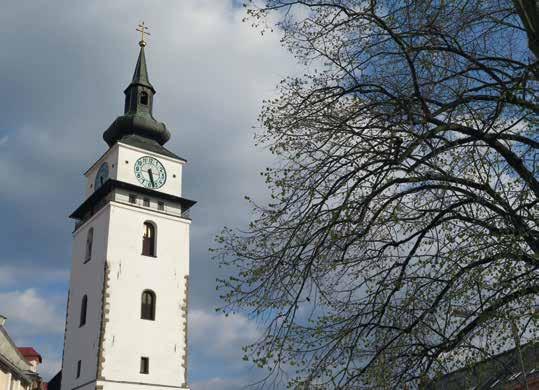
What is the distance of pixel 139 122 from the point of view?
135 ft

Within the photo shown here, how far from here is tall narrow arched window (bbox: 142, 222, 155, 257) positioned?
36.0m

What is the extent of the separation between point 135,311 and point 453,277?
2629 centimetres

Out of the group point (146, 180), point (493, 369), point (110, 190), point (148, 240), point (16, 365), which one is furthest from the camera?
point (146, 180)

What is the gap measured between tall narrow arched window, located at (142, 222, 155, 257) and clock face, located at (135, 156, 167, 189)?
2.48 meters

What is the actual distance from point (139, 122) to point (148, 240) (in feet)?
27.4

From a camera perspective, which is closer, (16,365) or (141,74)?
(16,365)

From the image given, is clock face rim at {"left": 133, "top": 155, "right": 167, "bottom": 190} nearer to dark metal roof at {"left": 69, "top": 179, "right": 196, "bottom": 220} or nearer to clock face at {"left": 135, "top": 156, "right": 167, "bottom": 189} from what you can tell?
clock face at {"left": 135, "top": 156, "right": 167, "bottom": 189}

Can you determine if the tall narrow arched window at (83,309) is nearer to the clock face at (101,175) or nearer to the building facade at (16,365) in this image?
Answer: the building facade at (16,365)

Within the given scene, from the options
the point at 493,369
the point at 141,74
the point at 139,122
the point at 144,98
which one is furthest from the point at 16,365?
the point at 493,369

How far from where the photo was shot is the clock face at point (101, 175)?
127 feet

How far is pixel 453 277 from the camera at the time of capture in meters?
9.22

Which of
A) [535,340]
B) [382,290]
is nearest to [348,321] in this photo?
[382,290]

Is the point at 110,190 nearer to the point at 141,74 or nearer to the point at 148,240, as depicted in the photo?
the point at 148,240

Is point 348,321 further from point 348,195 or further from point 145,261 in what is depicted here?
point 145,261
